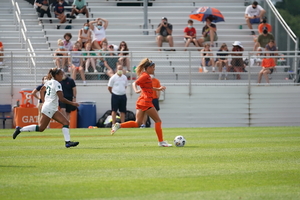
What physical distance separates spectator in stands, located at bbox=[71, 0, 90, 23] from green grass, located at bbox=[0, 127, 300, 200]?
55.8 ft

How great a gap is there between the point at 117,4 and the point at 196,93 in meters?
9.84

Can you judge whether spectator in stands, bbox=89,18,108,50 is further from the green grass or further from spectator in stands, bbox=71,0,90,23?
the green grass

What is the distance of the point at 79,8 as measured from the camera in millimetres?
30250

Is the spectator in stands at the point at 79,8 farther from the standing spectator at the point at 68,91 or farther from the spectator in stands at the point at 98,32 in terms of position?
the standing spectator at the point at 68,91

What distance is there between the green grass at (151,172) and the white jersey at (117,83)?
9.13 meters

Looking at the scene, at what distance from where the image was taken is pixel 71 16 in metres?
30.0

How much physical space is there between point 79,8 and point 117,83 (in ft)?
28.3

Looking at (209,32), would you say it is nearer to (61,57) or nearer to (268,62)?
(268,62)

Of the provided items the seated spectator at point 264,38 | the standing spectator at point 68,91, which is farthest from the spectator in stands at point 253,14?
the standing spectator at point 68,91

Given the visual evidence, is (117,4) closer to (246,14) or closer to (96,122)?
(246,14)

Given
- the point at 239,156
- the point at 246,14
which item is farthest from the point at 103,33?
the point at 239,156

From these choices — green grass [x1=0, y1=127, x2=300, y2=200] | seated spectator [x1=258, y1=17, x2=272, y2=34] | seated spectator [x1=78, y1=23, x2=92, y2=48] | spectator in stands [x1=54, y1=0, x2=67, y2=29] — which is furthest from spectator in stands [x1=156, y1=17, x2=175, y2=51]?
green grass [x1=0, y1=127, x2=300, y2=200]

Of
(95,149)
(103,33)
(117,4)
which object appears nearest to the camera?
(95,149)

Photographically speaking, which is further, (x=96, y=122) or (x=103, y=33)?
(x=103, y=33)
